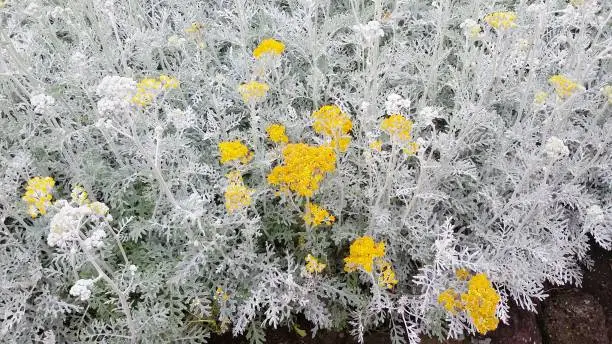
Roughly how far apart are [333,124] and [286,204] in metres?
0.75

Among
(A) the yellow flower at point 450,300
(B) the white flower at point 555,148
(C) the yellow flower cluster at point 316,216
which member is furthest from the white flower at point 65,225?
(B) the white flower at point 555,148

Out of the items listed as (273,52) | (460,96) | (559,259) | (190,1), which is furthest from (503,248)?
(190,1)

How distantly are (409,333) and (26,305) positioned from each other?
2105 millimetres

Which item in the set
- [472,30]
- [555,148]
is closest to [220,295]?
[555,148]

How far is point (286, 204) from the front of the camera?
2984mm

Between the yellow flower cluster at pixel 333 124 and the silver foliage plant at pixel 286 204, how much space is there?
0.23 meters

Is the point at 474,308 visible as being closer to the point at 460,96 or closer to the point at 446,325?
the point at 446,325

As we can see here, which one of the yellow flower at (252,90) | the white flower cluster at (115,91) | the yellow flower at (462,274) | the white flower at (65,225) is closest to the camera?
the white flower at (65,225)

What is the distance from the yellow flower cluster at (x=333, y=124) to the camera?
95.2 inches

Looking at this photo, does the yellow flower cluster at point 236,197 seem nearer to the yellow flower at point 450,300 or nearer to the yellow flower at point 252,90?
the yellow flower at point 252,90

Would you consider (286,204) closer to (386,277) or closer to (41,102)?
(386,277)

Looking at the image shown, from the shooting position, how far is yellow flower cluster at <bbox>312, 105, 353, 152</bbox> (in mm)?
2418

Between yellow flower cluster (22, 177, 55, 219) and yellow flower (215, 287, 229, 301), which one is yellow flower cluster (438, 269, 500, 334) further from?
yellow flower cluster (22, 177, 55, 219)

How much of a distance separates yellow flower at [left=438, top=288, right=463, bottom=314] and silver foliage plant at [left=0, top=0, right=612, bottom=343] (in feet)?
0.27
